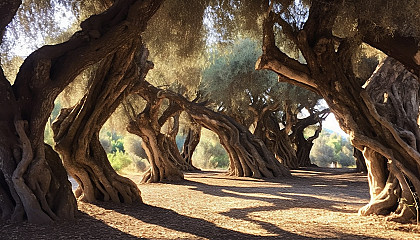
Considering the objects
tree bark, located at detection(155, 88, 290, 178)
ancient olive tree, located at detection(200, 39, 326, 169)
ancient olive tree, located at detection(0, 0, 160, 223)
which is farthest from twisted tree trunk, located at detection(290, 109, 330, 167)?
ancient olive tree, located at detection(0, 0, 160, 223)

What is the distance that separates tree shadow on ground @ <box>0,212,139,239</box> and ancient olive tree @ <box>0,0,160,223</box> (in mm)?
168

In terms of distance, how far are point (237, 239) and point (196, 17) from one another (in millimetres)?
4578

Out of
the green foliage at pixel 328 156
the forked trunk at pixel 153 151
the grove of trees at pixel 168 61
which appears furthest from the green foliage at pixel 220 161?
the grove of trees at pixel 168 61

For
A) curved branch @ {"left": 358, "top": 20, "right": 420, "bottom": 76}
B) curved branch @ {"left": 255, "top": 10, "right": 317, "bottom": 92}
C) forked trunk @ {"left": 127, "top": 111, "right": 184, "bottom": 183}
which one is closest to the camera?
curved branch @ {"left": 358, "top": 20, "right": 420, "bottom": 76}

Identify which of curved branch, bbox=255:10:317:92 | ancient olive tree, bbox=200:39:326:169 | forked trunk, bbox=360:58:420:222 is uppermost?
ancient olive tree, bbox=200:39:326:169

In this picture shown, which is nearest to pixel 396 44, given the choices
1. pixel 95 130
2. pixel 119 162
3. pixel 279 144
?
pixel 95 130

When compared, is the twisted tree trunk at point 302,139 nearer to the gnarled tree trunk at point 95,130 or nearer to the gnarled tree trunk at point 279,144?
the gnarled tree trunk at point 279,144

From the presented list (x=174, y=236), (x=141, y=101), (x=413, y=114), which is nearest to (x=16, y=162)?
(x=174, y=236)

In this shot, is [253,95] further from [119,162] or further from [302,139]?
[119,162]

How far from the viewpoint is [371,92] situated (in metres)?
7.23

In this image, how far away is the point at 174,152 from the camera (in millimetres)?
20469

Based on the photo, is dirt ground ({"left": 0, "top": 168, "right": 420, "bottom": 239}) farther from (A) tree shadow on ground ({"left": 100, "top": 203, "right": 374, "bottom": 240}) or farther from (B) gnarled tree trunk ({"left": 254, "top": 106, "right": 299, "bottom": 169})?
(B) gnarled tree trunk ({"left": 254, "top": 106, "right": 299, "bottom": 169})

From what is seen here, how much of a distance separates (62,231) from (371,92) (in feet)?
18.2

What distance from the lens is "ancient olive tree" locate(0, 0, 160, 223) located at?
5312 millimetres
